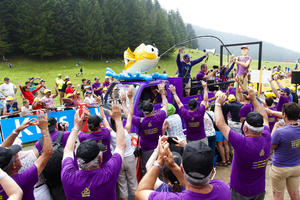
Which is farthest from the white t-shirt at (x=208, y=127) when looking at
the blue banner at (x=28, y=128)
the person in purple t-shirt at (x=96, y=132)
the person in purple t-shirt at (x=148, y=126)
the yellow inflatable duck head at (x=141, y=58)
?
the blue banner at (x=28, y=128)

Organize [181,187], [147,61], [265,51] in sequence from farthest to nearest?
[265,51], [147,61], [181,187]

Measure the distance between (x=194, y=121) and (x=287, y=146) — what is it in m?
1.71

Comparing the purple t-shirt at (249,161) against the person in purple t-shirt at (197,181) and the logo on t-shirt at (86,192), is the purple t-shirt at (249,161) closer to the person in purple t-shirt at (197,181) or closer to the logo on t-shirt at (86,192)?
the person in purple t-shirt at (197,181)

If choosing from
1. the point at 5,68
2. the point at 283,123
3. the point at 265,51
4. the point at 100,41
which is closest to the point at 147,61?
the point at 283,123

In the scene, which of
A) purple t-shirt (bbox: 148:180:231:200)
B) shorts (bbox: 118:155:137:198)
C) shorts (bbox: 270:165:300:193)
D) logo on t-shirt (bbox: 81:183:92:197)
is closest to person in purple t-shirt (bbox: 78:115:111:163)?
shorts (bbox: 118:155:137:198)

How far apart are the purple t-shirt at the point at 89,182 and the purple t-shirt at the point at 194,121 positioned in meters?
2.47

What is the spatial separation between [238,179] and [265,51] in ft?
402

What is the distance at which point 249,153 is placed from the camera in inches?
93.8

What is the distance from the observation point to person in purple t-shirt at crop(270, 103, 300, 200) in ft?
8.98

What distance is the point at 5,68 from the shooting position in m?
30.8

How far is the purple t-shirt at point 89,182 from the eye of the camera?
5.92 ft

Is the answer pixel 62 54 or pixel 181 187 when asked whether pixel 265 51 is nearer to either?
pixel 62 54

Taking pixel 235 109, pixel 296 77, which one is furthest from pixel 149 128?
pixel 296 77

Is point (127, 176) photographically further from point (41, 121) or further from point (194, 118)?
point (41, 121)
